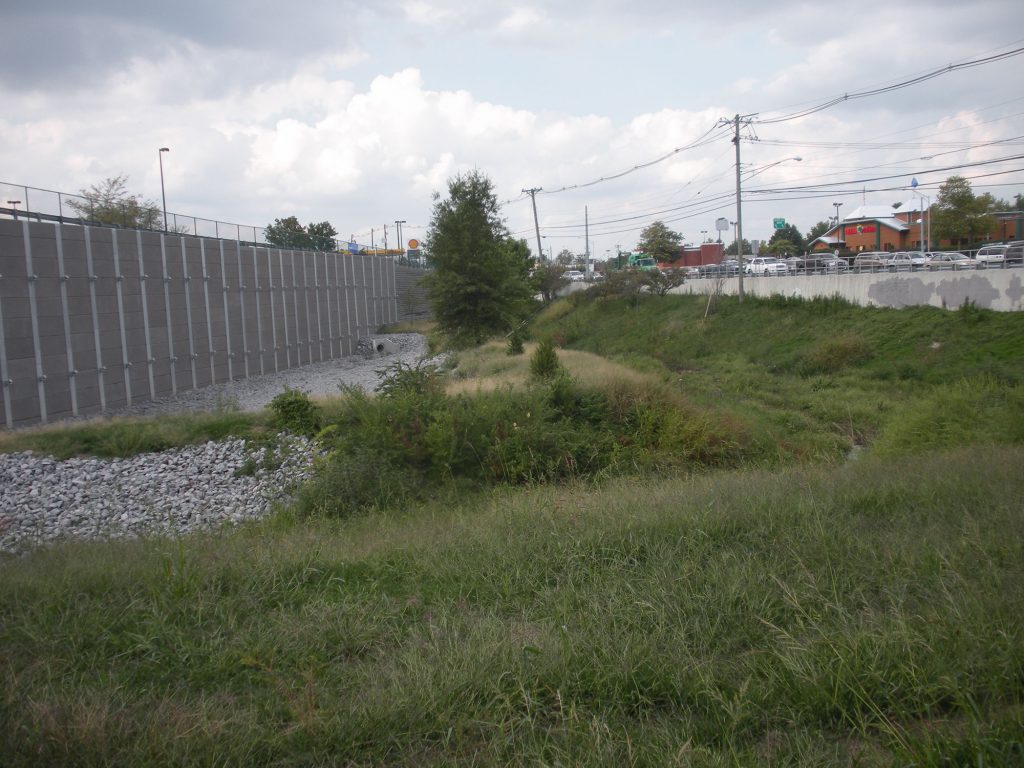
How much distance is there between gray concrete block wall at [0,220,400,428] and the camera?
2202 cm

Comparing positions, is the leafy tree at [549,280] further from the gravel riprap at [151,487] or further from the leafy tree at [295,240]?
the gravel riprap at [151,487]

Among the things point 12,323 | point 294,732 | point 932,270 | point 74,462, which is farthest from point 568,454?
point 932,270

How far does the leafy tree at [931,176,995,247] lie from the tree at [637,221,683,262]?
37573 millimetres

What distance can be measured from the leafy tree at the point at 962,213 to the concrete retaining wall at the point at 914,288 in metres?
29.1

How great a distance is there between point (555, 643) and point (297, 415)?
15311mm

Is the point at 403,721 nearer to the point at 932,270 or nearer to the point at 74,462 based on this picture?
the point at 74,462

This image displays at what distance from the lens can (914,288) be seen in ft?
114

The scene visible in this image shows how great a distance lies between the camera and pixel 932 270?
113 ft

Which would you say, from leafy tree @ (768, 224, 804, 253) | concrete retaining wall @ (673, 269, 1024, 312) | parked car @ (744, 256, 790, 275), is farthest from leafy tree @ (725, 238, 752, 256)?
concrete retaining wall @ (673, 269, 1024, 312)

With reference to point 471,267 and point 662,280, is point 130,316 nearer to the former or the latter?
point 471,267

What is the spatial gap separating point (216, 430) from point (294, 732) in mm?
16408

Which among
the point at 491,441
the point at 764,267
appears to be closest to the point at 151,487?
the point at 491,441

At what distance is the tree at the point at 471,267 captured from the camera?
1682 inches

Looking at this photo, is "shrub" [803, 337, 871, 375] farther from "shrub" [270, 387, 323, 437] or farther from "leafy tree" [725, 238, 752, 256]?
"leafy tree" [725, 238, 752, 256]
